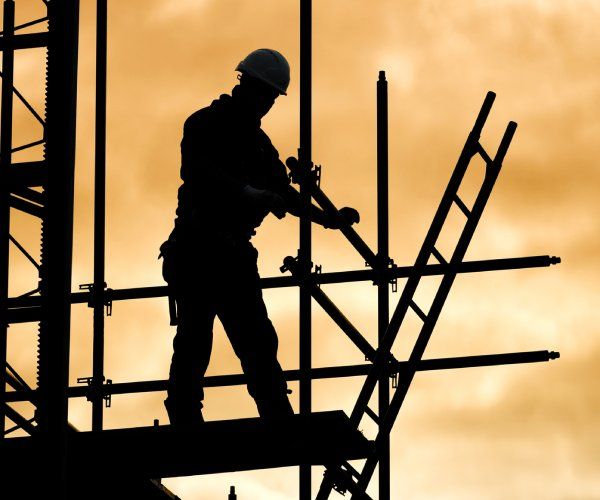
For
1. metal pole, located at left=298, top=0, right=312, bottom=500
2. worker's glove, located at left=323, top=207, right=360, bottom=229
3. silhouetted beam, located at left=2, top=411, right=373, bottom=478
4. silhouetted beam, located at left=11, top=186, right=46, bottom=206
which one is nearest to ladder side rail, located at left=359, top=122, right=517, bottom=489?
metal pole, located at left=298, top=0, right=312, bottom=500

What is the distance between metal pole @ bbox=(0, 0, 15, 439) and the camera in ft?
37.9

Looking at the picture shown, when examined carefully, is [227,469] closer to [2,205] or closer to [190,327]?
[190,327]

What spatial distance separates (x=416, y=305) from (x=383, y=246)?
1.38 meters

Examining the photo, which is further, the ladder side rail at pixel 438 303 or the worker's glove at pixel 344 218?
the ladder side rail at pixel 438 303

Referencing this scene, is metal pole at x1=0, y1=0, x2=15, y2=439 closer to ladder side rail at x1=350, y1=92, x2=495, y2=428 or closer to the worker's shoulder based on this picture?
the worker's shoulder

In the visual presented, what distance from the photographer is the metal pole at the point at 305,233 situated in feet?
43.4

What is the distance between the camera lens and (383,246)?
46.2 ft

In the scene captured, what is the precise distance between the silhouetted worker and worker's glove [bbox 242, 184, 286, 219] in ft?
0.46

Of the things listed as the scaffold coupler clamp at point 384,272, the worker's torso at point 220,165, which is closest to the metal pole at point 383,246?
the scaffold coupler clamp at point 384,272

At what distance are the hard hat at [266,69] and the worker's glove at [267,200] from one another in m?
0.70

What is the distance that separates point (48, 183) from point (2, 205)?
83cm

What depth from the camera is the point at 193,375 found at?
1041 centimetres

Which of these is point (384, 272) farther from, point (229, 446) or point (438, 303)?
point (229, 446)

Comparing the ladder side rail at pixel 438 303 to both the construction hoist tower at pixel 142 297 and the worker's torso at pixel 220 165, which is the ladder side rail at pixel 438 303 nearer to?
the construction hoist tower at pixel 142 297
